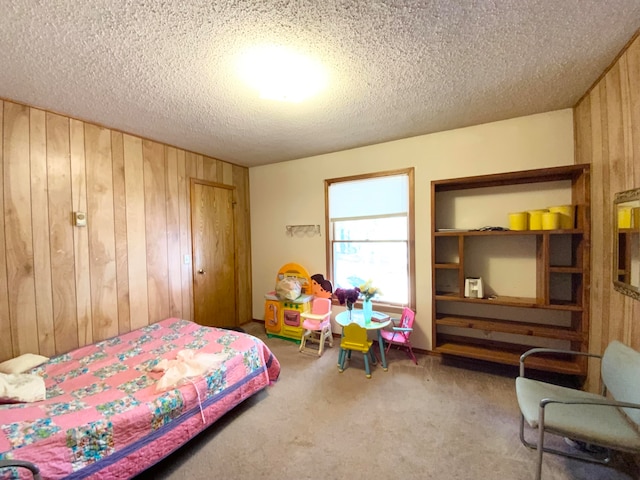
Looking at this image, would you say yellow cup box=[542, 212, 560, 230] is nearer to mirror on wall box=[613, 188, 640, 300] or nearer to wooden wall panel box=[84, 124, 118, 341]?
mirror on wall box=[613, 188, 640, 300]

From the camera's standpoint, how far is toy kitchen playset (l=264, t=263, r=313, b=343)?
140 inches

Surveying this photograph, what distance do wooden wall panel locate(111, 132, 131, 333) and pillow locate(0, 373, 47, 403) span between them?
0.97 meters

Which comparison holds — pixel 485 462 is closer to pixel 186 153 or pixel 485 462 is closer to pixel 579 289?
pixel 579 289

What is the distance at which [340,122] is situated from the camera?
2.72 metres

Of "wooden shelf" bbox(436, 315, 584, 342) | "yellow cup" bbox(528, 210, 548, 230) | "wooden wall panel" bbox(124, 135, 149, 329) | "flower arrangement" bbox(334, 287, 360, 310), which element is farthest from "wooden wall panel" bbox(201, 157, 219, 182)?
"yellow cup" bbox(528, 210, 548, 230)

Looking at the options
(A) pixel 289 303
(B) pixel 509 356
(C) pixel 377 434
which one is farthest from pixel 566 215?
(A) pixel 289 303

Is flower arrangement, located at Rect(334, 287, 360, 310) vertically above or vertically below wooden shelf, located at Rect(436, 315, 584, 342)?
above

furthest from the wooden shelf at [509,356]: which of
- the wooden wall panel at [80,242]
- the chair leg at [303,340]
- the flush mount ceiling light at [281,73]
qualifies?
the wooden wall panel at [80,242]

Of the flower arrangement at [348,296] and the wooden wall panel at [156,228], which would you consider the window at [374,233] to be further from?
the wooden wall panel at [156,228]

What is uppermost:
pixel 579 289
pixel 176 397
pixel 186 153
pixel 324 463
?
pixel 186 153

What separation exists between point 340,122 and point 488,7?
152 cm

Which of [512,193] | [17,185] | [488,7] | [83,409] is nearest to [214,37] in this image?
[488,7]

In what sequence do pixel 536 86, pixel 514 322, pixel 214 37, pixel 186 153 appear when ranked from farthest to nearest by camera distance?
pixel 186 153 → pixel 514 322 → pixel 536 86 → pixel 214 37

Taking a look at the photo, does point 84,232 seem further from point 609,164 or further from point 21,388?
point 609,164
